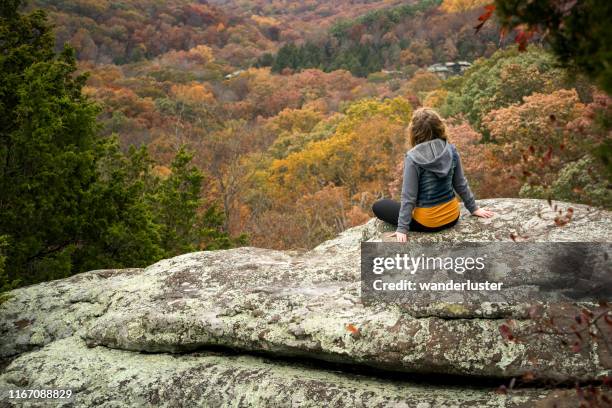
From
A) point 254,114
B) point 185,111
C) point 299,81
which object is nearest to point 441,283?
point 185,111

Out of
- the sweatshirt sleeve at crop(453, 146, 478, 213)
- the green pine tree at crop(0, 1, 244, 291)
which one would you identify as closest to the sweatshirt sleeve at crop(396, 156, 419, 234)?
the sweatshirt sleeve at crop(453, 146, 478, 213)

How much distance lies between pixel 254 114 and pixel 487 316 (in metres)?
60.7

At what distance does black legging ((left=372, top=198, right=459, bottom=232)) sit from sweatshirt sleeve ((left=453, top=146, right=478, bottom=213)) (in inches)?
10.7

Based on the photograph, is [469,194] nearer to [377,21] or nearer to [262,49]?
[377,21]

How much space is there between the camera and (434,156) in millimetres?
5035

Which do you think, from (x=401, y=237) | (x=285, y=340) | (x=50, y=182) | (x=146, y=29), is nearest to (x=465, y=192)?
(x=401, y=237)

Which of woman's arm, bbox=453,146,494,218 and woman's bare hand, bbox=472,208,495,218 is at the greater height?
woman's arm, bbox=453,146,494,218

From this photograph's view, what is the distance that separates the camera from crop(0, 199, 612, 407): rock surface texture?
4.32 meters

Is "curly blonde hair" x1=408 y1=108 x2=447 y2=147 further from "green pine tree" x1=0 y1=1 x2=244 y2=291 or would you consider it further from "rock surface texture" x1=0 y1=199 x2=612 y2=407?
"green pine tree" x1=0 y1=1 x2=244 y2=291

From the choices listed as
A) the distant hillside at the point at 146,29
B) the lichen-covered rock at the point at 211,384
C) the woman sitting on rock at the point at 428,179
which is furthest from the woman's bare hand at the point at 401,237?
the distant hillside at the point at 146,29

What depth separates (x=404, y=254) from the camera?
16.6 feet

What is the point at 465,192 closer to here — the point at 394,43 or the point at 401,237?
the point at 401,237

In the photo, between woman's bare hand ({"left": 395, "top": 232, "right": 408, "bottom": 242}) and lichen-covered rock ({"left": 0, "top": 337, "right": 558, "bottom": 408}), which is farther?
woman's bare hand ({"left": 395, "top": 232, "right": 408, "bottom": 242})

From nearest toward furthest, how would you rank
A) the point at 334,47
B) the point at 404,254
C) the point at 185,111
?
the point at 404,254, the point at 185,111, the point at 334,47
